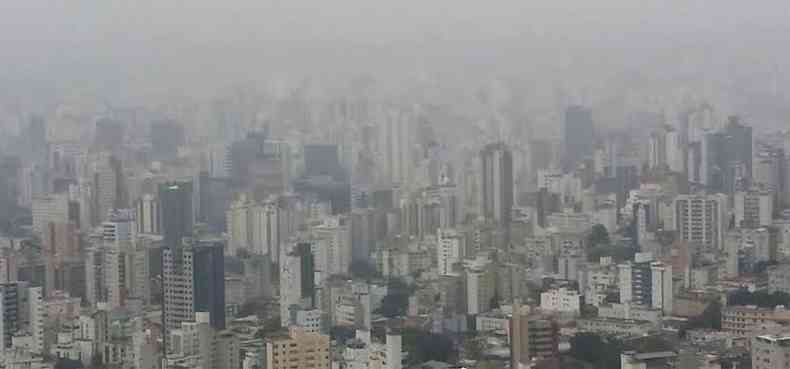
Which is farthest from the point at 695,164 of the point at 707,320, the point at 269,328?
the point at 269,328

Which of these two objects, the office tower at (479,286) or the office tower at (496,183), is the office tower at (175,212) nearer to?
the office tower at (479,286)

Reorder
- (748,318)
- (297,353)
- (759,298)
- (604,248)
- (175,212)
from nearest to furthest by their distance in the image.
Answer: (297,353) < (748,318) < (759,298) < (604,248) < (175,212)

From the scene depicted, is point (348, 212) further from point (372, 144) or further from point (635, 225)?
point (635, 225)

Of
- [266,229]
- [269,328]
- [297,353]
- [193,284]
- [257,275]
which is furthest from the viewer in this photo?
[266,229]

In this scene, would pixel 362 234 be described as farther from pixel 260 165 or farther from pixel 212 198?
pixel 260 165

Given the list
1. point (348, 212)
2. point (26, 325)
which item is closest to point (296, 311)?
point (26, 325)

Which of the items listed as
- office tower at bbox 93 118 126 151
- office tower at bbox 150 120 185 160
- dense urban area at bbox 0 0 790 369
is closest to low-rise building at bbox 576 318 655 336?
dense urban area at bbox 0 0 790 369

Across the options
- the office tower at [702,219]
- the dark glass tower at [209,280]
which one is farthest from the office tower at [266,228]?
the office tower at [702,219]
